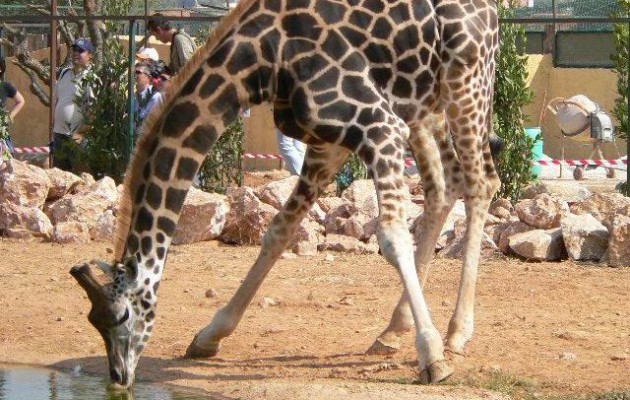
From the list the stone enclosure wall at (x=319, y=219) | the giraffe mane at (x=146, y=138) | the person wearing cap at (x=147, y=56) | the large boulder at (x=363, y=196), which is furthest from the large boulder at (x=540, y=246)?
the person wearing cap at (x=147, y=56)

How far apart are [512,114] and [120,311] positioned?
24.8ft

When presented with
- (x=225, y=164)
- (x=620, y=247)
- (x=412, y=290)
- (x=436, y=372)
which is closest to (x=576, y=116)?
(x=225, y=164)

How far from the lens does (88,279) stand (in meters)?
6.69

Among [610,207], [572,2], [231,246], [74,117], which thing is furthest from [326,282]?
[572,2]

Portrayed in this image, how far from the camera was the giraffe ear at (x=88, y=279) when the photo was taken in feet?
21.9

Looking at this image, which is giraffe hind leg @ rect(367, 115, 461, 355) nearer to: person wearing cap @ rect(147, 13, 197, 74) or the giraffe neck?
the giraffe neck

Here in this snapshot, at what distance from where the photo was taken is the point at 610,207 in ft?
37.4

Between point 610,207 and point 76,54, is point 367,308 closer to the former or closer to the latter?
point 610,207

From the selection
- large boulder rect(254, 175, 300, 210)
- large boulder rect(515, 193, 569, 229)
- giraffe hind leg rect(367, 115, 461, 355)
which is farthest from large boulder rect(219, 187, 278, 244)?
giraffe hind leg rect(367, 115, 461, 355)

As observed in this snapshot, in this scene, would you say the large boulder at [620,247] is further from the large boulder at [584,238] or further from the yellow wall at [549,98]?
the yellow wall at [549,98]

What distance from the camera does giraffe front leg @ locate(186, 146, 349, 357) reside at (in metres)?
7.65

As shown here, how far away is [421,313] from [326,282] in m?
3.20

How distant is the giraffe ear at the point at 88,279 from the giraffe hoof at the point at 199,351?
110 cm

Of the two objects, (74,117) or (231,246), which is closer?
(231,246)
